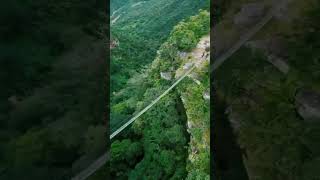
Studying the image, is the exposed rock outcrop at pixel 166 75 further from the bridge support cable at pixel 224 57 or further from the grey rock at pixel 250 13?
the grey rock at pixel 250 13

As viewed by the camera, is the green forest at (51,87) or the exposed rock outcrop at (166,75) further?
the exposed rock outcrop at (166,75)

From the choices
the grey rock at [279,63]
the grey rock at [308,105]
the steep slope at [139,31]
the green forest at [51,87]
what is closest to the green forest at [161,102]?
the steep slope at [139,31]

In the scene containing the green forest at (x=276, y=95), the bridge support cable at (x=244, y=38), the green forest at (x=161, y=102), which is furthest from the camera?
the green forest at (x=161, y=102)

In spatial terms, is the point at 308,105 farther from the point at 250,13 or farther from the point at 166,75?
the point at 166,75

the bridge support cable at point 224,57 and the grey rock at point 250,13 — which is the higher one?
the grey rock at point 250,13

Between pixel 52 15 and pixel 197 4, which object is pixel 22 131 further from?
pixel 197 4

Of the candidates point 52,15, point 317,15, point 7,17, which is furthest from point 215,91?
point 7,17

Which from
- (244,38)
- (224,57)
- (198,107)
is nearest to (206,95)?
(198,107)

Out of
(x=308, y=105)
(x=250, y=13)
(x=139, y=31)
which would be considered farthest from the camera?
(x=139, y=31)
